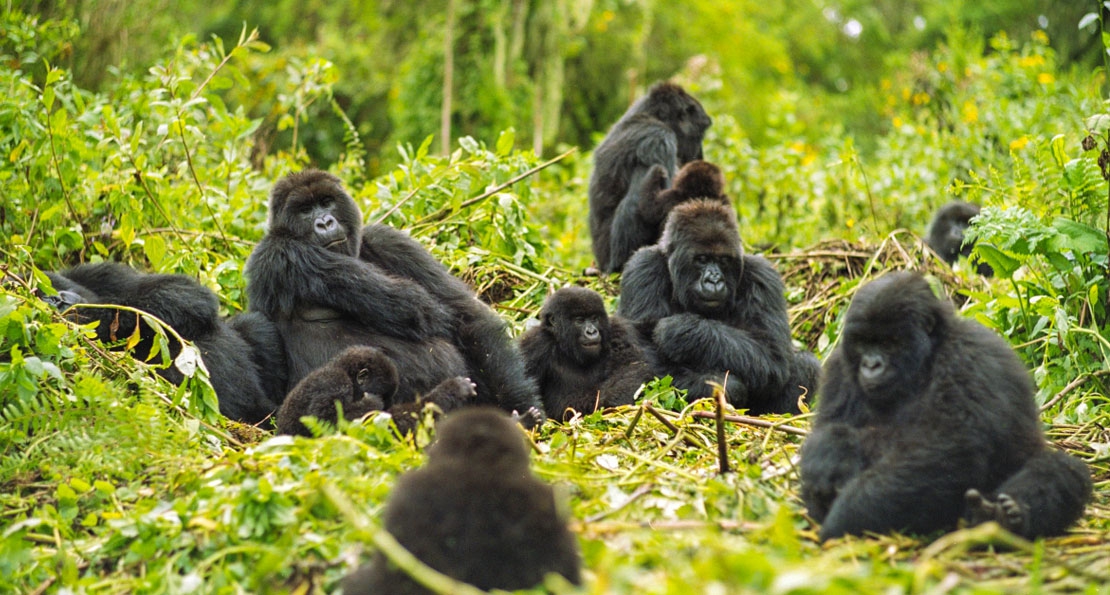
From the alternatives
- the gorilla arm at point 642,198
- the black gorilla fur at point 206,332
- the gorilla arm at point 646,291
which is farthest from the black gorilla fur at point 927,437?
the gorilla arm at point 642,198

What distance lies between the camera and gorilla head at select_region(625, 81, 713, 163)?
8094 mm

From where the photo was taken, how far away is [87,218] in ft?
21.5

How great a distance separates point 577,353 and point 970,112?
6.08m

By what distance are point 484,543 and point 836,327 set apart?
13.2 ft

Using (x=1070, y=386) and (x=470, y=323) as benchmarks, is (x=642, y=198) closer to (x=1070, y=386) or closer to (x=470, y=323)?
(x=470, y=323)

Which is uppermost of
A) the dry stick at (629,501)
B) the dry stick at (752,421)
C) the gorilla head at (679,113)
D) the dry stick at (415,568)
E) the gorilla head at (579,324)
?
the gorilla head at (679,113)

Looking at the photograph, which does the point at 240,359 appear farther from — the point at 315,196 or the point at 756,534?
the point at 756,534

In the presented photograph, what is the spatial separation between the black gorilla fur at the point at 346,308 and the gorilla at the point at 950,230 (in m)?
4.62

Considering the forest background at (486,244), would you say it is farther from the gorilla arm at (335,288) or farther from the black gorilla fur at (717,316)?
the gorilla arm at (335,288)

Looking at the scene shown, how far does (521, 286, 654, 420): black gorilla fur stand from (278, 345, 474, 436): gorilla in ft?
3.21

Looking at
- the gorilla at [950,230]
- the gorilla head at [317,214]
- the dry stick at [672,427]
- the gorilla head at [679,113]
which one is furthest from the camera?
the gorilla at [950,230]

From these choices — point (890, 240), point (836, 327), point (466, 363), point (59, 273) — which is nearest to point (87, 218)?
point (59, 273)

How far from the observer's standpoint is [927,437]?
328 cm

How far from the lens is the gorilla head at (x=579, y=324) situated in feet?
17.9
